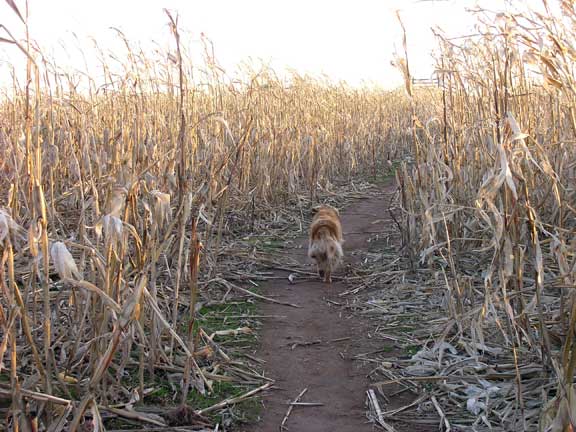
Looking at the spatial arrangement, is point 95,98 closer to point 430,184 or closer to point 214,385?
point 430,184

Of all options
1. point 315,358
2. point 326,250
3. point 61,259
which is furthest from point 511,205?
point 61,259

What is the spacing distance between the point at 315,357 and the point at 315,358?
0.04 ft

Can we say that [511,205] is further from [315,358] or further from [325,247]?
[325,247]

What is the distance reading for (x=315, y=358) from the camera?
3.30 meters

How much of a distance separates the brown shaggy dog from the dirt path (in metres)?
0.13

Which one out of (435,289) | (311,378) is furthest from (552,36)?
(435,289)

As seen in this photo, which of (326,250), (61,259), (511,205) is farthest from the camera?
(326,250)

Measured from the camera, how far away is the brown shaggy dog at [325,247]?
4.57 m

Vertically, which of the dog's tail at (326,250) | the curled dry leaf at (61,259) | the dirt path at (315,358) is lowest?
the dirt path at (315,358)

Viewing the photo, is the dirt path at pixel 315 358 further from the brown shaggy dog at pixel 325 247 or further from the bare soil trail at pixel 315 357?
the brown shaggy dog at pixel 325 247

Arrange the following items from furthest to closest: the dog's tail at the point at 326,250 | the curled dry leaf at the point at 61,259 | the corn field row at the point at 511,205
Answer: the dog's tail at the point at 326,250 < the corn field row at the point at 511,205 < the curled dry leaf at the point at 61,259

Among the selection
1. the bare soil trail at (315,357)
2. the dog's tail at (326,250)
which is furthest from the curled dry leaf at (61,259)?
the dog's tail at (326,250)

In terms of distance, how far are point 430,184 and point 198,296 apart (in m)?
1.95

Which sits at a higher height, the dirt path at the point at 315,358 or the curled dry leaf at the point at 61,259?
the curled dry leaf at the point at 61,259
